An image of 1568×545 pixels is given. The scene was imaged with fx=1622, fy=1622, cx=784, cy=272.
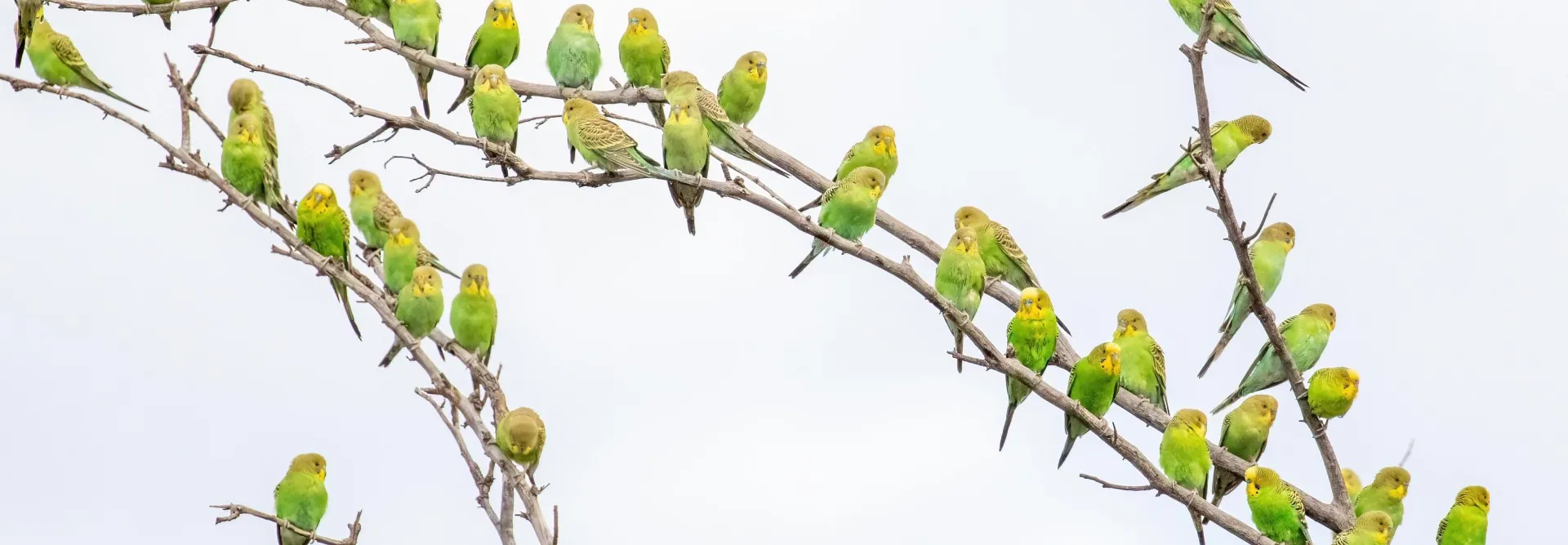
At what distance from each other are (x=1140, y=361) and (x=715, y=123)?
10.7ft

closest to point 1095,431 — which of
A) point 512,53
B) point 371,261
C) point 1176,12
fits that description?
point 1176,12

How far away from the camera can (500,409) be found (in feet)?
26.1

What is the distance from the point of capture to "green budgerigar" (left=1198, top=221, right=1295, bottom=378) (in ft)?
36.4

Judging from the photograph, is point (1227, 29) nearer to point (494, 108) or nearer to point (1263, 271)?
point (1263, 271)

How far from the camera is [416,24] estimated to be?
11172 millimetres

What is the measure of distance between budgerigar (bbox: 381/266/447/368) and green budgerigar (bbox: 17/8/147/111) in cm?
311

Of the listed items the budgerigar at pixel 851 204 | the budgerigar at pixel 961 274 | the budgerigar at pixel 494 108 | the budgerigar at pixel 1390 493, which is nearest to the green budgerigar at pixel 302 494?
the budgerigar at pixel 494 108

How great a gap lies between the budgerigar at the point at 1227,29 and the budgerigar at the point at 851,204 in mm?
2134

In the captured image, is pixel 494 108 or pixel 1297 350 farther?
pixel 1297 350

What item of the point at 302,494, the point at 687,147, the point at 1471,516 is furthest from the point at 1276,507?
the point at 302,494

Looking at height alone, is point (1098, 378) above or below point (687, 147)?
below

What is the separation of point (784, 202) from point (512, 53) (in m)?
3.70

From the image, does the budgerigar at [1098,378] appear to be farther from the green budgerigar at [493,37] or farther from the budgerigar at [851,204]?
the green budgerigar at [493,37]

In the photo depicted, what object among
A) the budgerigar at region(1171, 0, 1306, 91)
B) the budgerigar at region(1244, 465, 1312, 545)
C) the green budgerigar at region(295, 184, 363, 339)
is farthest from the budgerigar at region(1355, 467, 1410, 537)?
the green budgerigar at region(295, 184, 363, 339)
